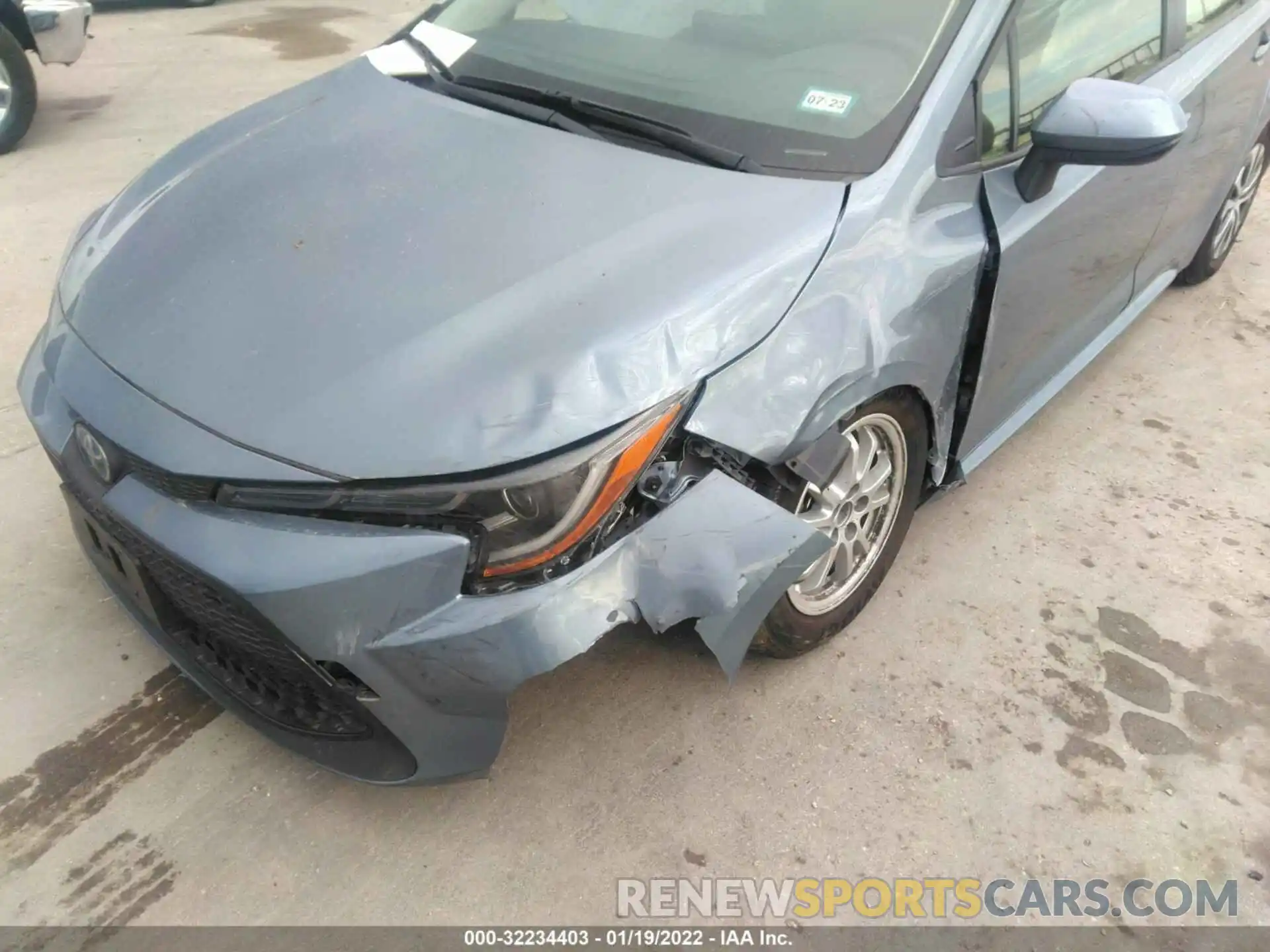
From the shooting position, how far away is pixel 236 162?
2.24 meters

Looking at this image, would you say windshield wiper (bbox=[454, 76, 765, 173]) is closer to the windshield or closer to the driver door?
the windshield

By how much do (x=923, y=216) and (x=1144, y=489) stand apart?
4.87 ft

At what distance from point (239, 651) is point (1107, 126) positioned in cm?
204

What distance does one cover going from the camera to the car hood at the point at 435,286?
1.61 meters

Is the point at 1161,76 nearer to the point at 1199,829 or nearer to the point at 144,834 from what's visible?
the point at 1199,829

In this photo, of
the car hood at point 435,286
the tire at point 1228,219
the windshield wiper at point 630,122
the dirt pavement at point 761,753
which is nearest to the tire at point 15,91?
the dirt pavement at point 761,753

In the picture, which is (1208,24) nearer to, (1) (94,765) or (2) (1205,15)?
(2) (1205,15)

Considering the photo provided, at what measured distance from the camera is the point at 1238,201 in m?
3.94

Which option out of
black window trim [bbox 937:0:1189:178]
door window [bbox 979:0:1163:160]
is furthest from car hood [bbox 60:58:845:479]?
door window [bbox 979:0:1163:160]

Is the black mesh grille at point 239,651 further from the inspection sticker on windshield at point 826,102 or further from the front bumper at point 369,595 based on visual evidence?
the inspection sticker on windshield at point 826,102

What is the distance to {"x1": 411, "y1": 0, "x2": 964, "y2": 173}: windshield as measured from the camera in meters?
2.03

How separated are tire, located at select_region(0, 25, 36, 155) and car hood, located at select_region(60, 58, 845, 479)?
3634 mm

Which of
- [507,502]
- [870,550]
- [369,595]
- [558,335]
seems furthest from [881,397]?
[369,595]

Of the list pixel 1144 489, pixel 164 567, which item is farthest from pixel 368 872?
pixel 1144 489
